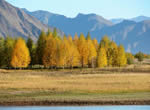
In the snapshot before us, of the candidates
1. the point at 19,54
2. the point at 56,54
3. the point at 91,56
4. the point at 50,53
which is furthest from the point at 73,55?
the point at 19,54

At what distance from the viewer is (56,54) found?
A: 110 m

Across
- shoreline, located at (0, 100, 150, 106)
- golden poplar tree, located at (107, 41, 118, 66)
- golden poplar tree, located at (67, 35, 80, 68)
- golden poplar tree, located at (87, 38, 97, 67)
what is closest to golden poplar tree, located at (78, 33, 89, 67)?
golden poplar tree, located at (87, 38, 97, 67)

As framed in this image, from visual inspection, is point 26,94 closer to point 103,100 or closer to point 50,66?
point 103,100

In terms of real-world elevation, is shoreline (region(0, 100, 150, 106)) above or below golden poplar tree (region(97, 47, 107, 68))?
below

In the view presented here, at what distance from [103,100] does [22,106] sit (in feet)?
31.5

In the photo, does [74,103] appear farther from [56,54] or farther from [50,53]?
[50,53]

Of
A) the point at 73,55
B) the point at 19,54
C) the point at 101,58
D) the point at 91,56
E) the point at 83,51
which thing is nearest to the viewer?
the point at 19,54

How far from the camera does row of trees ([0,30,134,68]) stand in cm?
10888

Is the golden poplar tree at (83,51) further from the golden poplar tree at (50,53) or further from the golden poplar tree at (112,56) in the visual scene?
the golden poplar tree at (50,53)

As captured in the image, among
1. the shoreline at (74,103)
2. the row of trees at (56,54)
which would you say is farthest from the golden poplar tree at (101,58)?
the shoreline at (74,103)

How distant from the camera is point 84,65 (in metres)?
126

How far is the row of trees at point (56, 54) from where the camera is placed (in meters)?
109

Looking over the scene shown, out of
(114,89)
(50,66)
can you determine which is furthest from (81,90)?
(50,66)

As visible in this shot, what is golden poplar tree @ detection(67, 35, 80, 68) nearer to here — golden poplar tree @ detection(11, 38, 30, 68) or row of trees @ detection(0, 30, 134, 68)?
row of trees @ detection(0, 30, 134, 68)
